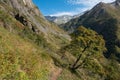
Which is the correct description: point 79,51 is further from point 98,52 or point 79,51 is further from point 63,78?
point 63,78

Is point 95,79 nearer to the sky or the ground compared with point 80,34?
nearer to the ground

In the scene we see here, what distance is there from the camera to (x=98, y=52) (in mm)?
55406

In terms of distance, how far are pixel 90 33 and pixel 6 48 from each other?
3095cm

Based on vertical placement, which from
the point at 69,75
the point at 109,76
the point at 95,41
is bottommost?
the point at 109,76

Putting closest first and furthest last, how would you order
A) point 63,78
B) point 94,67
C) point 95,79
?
1. point 63,78
2. point 94,67
3. point 95,79

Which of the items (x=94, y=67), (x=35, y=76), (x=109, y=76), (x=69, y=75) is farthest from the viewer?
(x=109, y=76)

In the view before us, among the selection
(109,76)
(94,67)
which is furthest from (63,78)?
(109,76)

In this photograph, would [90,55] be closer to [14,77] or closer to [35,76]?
[35,76]

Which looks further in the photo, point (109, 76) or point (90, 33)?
point (109, 76)

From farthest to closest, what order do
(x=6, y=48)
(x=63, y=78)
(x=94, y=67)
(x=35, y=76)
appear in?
(x=94, y=67), (x=63, y=78), (x=6, y=48), (x=35, y=76)

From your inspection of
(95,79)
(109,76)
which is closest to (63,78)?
(95,79)

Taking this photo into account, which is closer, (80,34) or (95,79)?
(80,34)

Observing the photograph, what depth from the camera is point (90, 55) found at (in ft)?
181

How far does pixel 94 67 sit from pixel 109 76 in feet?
60.9
